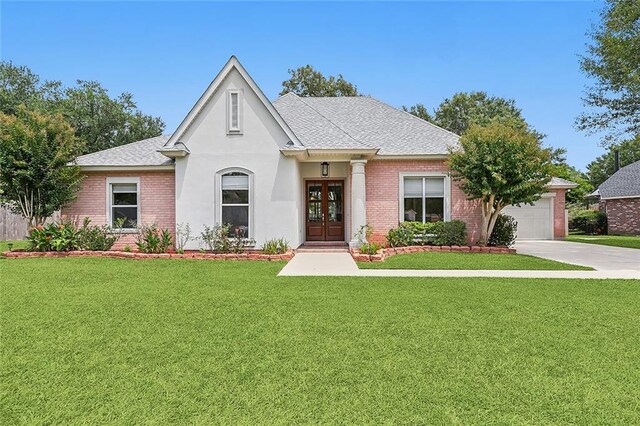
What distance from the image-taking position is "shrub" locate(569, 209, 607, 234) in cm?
2808

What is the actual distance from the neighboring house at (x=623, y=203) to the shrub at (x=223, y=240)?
95.8 feet

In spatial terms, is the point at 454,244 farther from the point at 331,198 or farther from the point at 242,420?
the point at 242,420

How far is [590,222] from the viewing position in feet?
92.9

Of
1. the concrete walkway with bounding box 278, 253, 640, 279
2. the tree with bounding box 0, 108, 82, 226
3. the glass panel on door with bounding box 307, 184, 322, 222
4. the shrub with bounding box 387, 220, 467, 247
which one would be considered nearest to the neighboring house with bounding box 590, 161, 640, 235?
the shrub with bounding box 387, 220, 467, 247

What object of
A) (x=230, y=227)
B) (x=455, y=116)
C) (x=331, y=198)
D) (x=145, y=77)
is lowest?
(x=230, y=227)

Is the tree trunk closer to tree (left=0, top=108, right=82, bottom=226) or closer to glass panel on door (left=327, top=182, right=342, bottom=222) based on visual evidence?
glass panel on door (left=327, top=182, right=342, bottom=222)

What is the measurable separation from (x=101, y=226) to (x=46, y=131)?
3867mm

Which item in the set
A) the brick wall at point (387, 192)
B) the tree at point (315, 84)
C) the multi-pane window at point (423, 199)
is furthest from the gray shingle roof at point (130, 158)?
the tree at point (315, 84)

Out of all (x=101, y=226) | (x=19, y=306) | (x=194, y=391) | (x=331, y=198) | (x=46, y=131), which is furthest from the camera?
(x=331, y=198)

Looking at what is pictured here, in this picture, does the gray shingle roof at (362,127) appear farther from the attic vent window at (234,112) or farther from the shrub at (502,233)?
the shrub at (502,233)

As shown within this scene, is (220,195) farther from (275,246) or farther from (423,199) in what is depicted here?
(423,199)

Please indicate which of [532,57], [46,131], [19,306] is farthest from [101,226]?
[532,57]

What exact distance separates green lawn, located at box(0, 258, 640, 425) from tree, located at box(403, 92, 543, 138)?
36.3 meters

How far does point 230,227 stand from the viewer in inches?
508
